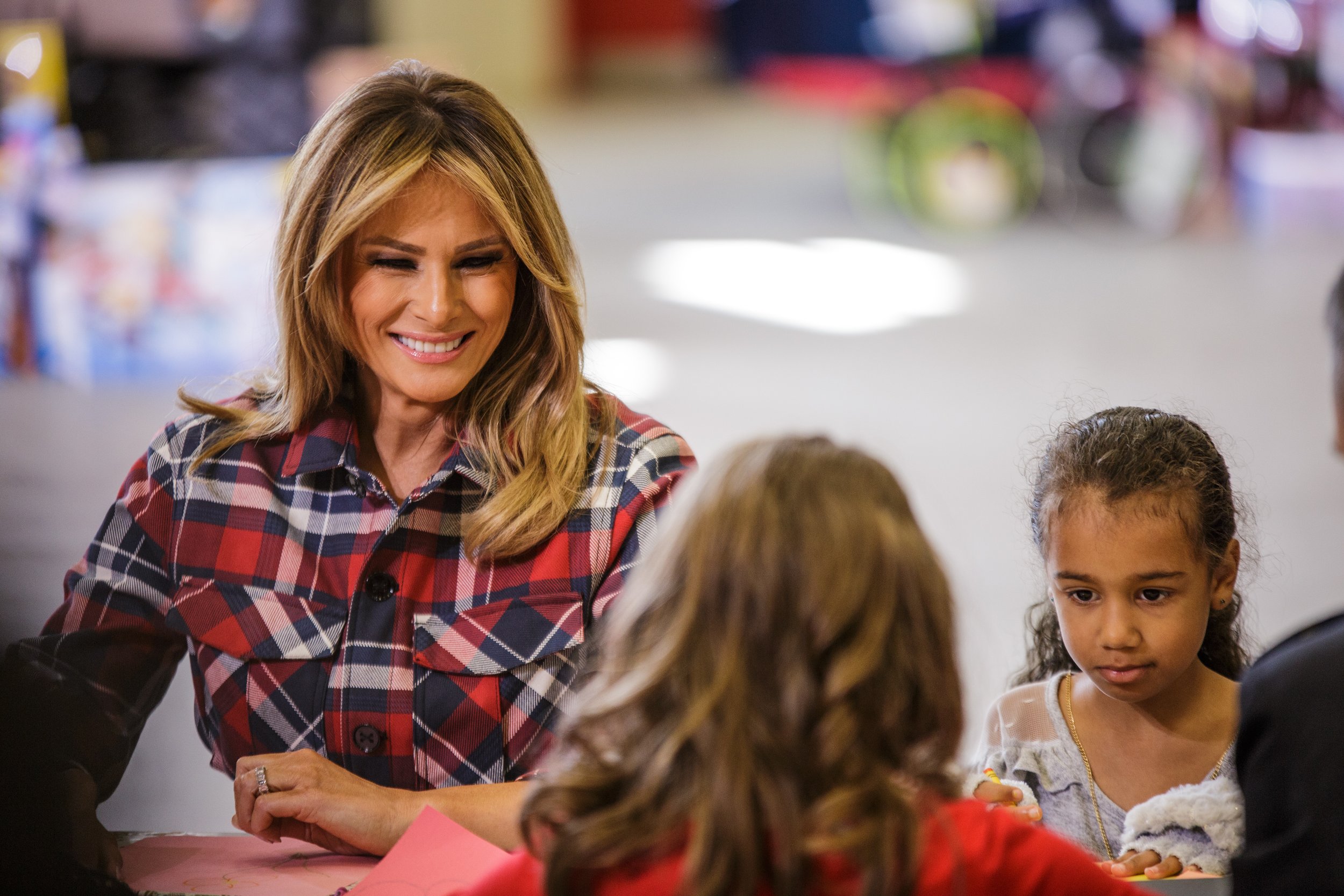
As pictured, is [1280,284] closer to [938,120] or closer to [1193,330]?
[1193,330]

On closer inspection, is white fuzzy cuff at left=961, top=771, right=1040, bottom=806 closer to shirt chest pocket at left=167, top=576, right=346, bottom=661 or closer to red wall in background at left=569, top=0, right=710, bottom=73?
shirt chest pocket at left=167, top=576, right=346, bottom=661

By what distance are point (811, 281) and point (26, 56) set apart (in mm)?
3335

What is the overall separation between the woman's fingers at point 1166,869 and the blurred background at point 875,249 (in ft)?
5.20

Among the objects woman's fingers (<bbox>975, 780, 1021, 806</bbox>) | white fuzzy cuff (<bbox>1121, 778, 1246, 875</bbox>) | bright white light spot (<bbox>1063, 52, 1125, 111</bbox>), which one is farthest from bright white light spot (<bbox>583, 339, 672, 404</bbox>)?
white fuzzy cuff (<bbox>1121, 778, 1246, 875</bbox>)

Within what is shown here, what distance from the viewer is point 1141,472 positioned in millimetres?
1500

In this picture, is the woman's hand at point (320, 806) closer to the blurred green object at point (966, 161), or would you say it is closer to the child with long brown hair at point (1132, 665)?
the child with long brown hair at point (1132, 665)

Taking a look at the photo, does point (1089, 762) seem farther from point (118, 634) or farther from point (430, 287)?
point (118, 634)

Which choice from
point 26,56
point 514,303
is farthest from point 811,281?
point 514,303

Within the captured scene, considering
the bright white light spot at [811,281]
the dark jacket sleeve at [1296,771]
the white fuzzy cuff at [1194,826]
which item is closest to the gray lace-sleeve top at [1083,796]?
the white fuzzy cuff at [1194,826]

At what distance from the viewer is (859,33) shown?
22.0 feet

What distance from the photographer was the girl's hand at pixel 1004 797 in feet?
4.91

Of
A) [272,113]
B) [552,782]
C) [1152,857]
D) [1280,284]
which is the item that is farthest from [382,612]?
[1280,284]

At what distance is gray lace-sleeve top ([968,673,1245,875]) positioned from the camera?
141cm

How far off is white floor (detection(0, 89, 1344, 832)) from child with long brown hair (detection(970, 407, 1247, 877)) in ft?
0.36
